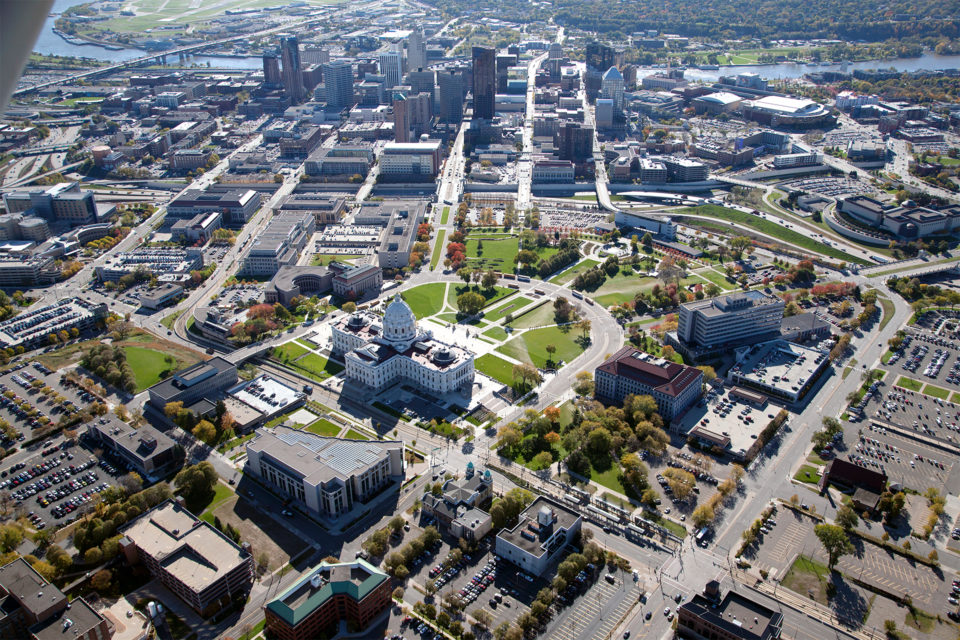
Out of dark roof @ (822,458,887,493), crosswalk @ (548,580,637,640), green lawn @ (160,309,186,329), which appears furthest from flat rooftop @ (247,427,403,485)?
dark roof @ (822,458,887,493)

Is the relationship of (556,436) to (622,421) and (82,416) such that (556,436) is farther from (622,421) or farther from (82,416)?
(82,416)

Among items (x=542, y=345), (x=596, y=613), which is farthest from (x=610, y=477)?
(x=542, y=345)

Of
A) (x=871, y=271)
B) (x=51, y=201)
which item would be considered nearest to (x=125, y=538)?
(x=51, y=201)

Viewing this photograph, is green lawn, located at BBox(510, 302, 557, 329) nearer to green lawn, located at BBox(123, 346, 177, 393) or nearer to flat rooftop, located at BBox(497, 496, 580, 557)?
flat rooftop, located at BBox(497, 496, 580, 557)

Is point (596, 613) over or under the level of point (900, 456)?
under

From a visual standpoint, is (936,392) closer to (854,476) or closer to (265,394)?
(854,476)

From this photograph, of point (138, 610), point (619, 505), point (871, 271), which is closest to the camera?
point (138, 610)

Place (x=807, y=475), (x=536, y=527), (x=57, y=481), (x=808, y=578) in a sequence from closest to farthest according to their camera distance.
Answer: (x=808, y=578) → (x=536, y=527) → (x=57, y=481) → (x=807, y=475)
